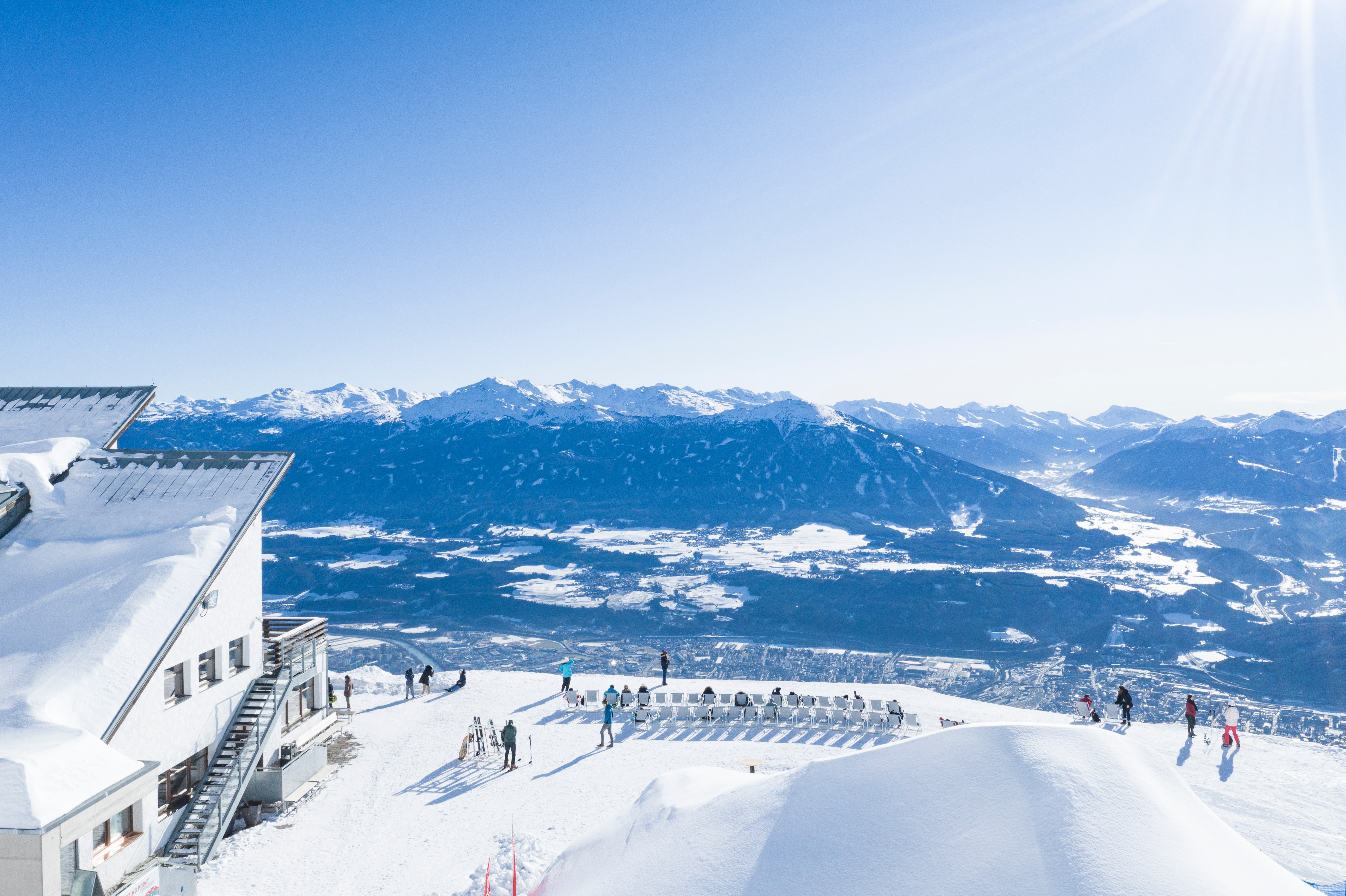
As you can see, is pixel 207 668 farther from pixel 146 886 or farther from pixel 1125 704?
pixel 1125 704

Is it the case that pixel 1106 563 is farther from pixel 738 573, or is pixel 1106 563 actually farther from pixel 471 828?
pixel 471 828

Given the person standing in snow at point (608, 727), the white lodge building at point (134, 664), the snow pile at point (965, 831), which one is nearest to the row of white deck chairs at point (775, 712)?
the person standing in snow at point (608, 727)

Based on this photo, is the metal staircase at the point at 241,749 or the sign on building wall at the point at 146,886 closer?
the sign on building wall at the point at 146,886

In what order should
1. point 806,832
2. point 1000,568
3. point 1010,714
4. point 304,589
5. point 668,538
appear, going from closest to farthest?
point 806,832, point 1010,714, point 304,589, point 1000,568, point 668,538

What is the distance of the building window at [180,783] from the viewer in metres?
19.6

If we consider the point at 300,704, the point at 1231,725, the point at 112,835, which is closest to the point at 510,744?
the point at 300,704

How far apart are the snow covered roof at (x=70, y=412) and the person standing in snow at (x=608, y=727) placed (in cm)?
2136

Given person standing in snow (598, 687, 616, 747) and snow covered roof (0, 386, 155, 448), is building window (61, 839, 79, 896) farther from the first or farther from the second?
snow covered roof (0, 386, 155, 448)

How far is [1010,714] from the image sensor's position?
1369 inches

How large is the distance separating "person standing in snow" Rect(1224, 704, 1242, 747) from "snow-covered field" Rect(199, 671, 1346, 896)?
1.48 ft

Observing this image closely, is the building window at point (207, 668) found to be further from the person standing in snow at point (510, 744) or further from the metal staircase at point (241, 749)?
the person standing in snow at point (510, 744)

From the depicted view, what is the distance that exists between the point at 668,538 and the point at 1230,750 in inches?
6872

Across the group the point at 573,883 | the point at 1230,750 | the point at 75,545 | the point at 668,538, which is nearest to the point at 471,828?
the point at 573,883

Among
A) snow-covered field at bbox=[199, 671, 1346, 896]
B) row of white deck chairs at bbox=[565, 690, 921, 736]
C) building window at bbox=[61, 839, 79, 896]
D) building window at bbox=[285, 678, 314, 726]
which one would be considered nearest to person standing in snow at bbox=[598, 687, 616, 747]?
snow-covered field at bbox=[199, 671, 1346, 896]
